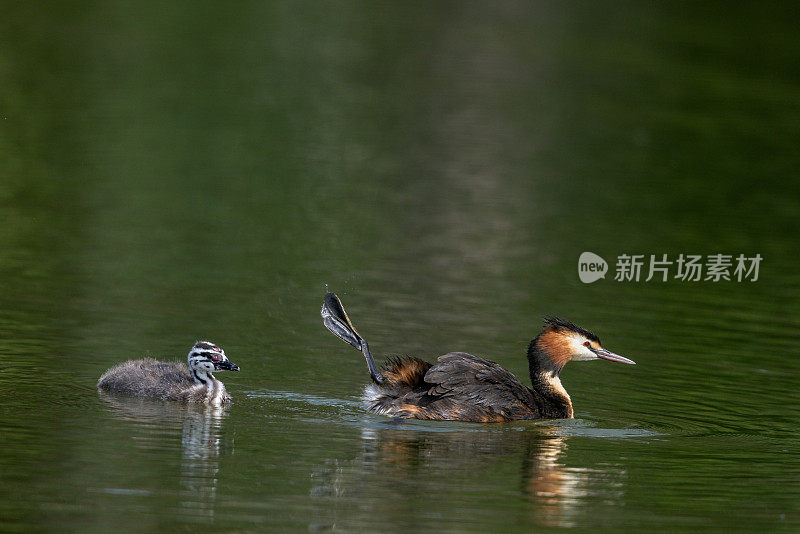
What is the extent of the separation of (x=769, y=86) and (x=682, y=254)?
16.1 metres

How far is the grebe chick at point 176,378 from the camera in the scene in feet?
41.3

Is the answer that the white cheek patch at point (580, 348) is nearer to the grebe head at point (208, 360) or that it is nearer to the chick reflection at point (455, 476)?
the chick reflection at point (455, 476)

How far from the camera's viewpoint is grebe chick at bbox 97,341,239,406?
12.6 metres

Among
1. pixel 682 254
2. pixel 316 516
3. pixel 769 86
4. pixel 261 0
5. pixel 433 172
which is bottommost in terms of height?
pixel 316 516

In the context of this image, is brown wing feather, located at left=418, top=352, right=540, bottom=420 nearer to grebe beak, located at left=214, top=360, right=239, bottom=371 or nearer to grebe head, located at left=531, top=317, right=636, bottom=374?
grebe head, located at left=531, top=317, right=636, bottom=374

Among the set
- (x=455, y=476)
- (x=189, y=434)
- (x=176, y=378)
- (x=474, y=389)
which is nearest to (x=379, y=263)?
(x=176, y=378)

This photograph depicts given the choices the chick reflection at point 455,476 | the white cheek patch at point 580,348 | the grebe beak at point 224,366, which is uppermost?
the white cheek patch at point 580,348

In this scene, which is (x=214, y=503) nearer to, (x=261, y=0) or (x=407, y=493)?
(x=407, y=493)

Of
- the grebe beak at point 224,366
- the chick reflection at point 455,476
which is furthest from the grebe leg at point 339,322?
the chick reflection at point 455,476

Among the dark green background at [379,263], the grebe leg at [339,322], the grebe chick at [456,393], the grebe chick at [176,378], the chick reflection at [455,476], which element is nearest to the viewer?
the chick reflection at [455,476]

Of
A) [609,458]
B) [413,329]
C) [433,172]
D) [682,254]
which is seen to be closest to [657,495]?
[609,458]

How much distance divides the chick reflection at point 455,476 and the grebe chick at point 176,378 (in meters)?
1.66

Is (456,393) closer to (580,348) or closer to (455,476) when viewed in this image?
(580,348)

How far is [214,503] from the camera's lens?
9445mm
